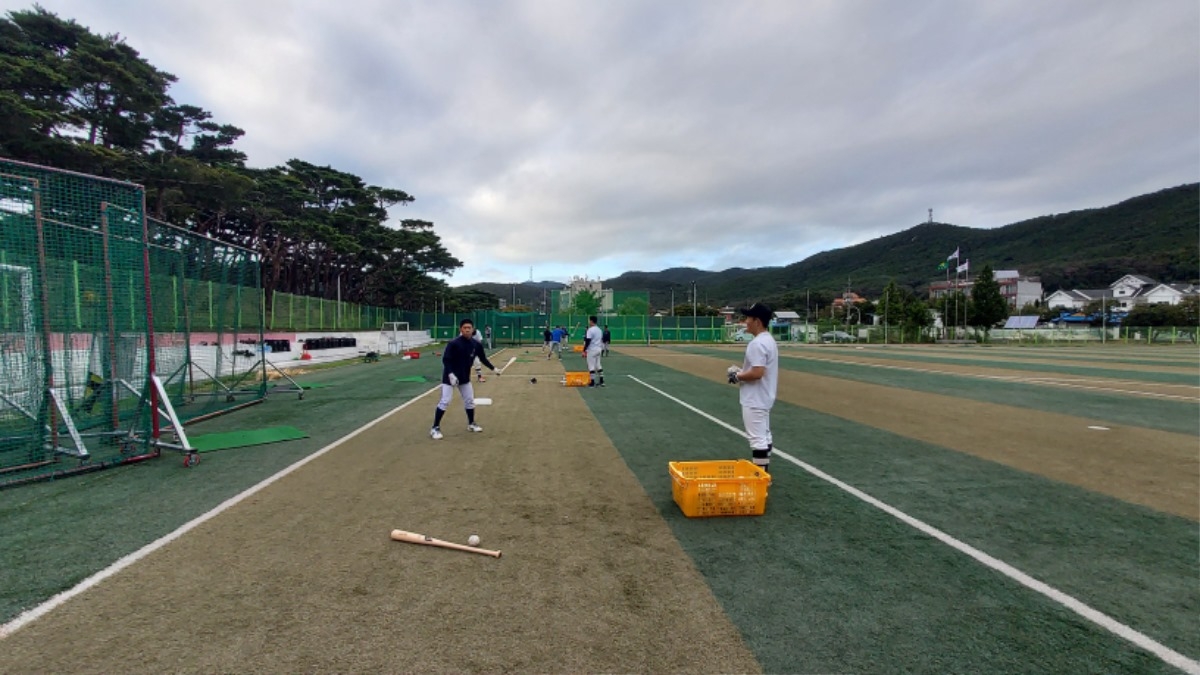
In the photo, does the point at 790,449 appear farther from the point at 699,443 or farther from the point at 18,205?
the point at 18,205

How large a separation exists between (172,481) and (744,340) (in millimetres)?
59937

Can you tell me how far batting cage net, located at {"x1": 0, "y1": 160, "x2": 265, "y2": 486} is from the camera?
648 centimetres

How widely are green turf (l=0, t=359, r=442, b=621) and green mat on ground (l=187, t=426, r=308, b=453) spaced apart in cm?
34

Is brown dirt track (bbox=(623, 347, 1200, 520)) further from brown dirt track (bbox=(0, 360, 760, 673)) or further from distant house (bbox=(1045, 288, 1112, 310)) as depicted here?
distant house (bbox=(1045, 288, 1112, 310))

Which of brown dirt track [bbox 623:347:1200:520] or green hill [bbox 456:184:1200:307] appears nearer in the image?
brown dirt track [bbox 623:347:1200:520]

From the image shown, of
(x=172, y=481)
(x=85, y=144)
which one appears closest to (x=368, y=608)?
(x=172, y=481)

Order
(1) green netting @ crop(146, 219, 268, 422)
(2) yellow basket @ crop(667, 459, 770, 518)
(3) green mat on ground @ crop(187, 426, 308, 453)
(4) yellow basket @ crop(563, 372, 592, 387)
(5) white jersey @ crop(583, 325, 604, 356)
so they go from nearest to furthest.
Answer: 1. (2) yellow basket @ crop(667, 459, 770, 518)
2. (3) green mat on ground @ crop(187, 426, 308, 453)
3. (1) green netting @ crop(146, 219, 268, 422)
4. (5) white jersey @ crop(583, 325, 604, 356)
5. (4) yellow basket @ crop(563, 372, 592, 387)

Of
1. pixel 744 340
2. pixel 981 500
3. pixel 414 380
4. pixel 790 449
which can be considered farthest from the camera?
pixel 744 340

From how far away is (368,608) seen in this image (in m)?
3.35

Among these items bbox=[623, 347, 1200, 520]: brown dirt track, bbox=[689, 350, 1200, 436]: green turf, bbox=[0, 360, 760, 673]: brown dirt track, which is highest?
bbox=[0, 360, 760, 673]: brown dirt track

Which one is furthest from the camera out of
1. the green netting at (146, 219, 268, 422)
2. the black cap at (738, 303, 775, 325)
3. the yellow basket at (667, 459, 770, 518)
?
the green netting at (146, 219, 268, 422)

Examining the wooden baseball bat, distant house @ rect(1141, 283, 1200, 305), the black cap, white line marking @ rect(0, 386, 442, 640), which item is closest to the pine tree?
distant house @ rect(1141, 283, 1200, 305)

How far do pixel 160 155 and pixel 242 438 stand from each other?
3210 cm

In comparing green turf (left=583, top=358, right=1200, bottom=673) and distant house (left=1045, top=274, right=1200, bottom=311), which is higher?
distant house (left=1045, top=274, right=1200, bottom=311)
